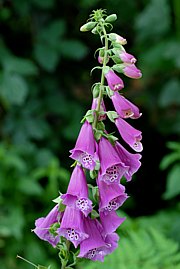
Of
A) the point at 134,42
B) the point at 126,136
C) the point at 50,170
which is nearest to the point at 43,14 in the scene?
the point at 134,42

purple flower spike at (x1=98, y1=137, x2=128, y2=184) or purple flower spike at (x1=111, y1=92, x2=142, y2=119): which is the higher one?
purple flower spike at (x1=111, y1=92, x2=142, y2=119)

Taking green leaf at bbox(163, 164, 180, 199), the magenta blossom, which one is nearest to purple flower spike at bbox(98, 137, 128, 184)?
the magenta blossom

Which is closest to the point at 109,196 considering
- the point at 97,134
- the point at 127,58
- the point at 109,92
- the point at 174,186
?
the point at 97,134

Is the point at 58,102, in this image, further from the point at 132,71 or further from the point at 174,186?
the point at 132,71

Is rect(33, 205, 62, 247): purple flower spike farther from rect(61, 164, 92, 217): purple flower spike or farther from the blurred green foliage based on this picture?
the blurred green foliage

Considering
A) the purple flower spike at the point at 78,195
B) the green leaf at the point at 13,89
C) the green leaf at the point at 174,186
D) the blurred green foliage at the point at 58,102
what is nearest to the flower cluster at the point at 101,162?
the purple flower spike at the point at 78,195

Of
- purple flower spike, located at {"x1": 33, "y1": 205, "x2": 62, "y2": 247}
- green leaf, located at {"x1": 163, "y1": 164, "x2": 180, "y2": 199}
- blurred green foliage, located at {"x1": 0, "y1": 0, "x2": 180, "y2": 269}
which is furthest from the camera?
blurred green foliage, located at {"x1": 0, "y1": 0, "x2": 180, "y2": 269}

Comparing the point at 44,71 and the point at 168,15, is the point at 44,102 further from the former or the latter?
the point at 168,15
